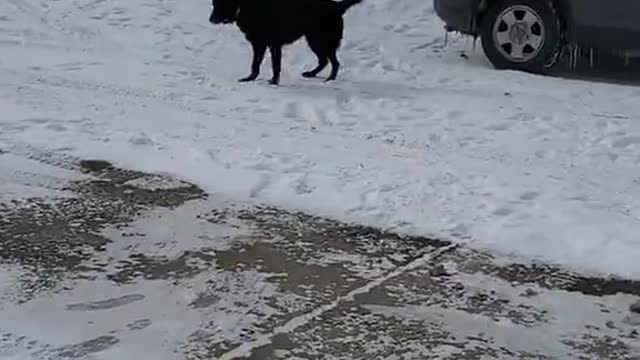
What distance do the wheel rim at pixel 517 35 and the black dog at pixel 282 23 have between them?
52.3 inches

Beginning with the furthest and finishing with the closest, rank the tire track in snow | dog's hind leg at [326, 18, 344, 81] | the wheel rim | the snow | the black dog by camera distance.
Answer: the wheel rim < dog's hind leg at [326, 18, 344, 81] < the black dog < the snow < the tire track in snow

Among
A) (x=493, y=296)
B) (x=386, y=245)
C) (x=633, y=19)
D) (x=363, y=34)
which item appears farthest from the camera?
(x=363, y=34)

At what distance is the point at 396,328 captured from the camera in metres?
4.50

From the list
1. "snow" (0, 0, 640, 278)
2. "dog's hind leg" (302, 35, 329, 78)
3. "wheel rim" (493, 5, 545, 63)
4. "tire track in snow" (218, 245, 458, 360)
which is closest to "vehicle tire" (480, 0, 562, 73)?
"wheel rim" (493, 5, 545, 63)

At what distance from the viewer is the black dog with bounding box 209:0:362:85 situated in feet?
29.8

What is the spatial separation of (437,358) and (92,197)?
102 inches

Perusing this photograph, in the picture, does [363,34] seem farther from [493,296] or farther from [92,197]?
[493,296]

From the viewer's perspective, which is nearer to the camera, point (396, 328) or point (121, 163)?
point (396, 328)

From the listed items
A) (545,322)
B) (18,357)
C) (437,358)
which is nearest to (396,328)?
(437,358)

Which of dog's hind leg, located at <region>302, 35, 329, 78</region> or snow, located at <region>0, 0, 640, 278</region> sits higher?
dog's hind leg, located at <region>302, 35, 329, 78</region>

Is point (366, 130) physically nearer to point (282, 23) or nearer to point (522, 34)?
point (282, 23)

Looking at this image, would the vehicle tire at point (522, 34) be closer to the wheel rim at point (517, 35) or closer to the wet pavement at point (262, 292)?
the wheel rim at point (517, 35)

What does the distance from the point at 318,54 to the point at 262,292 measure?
16.0ft

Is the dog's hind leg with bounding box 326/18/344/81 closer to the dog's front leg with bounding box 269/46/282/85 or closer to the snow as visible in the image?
the snow
